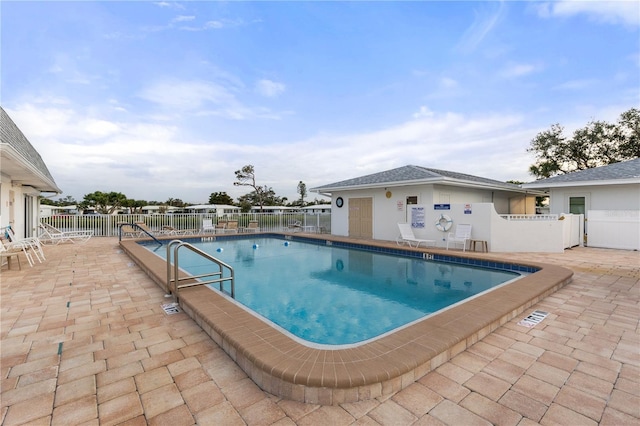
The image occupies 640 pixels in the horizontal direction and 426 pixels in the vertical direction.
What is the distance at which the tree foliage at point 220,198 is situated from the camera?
1788 inches

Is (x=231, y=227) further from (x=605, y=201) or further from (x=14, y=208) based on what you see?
(x=605, y=201)

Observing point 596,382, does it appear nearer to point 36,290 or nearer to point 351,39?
point 36,290

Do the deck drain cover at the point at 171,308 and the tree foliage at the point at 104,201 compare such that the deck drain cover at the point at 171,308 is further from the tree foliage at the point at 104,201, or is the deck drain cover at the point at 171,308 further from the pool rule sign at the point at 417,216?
the tree foliage at the point at 104,201

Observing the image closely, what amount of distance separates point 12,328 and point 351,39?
12183 mm

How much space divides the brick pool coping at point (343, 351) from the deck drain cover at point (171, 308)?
0.29 ft

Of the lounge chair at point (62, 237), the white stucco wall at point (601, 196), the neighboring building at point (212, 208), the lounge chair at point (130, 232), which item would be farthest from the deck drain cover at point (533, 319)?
the neighboring building at point (212, 208)

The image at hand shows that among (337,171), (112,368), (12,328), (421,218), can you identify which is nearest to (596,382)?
(112,368)

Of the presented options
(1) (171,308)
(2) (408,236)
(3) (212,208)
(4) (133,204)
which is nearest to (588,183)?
(2) (408,236)

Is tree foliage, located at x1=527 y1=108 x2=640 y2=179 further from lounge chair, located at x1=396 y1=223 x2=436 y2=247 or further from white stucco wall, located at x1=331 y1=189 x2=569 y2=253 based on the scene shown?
lounge chair, located at x1=396 y1=223 x2=436 y2=247

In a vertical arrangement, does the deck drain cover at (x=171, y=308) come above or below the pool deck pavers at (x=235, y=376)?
above

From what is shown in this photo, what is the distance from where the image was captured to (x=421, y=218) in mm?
10930

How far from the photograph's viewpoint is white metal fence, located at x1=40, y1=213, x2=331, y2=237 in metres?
13.5

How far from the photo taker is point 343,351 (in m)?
2.54

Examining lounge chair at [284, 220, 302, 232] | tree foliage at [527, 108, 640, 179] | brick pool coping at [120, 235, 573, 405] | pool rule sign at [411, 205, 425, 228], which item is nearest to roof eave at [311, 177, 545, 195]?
pool rule sign at [411, 205, 425, 228]
